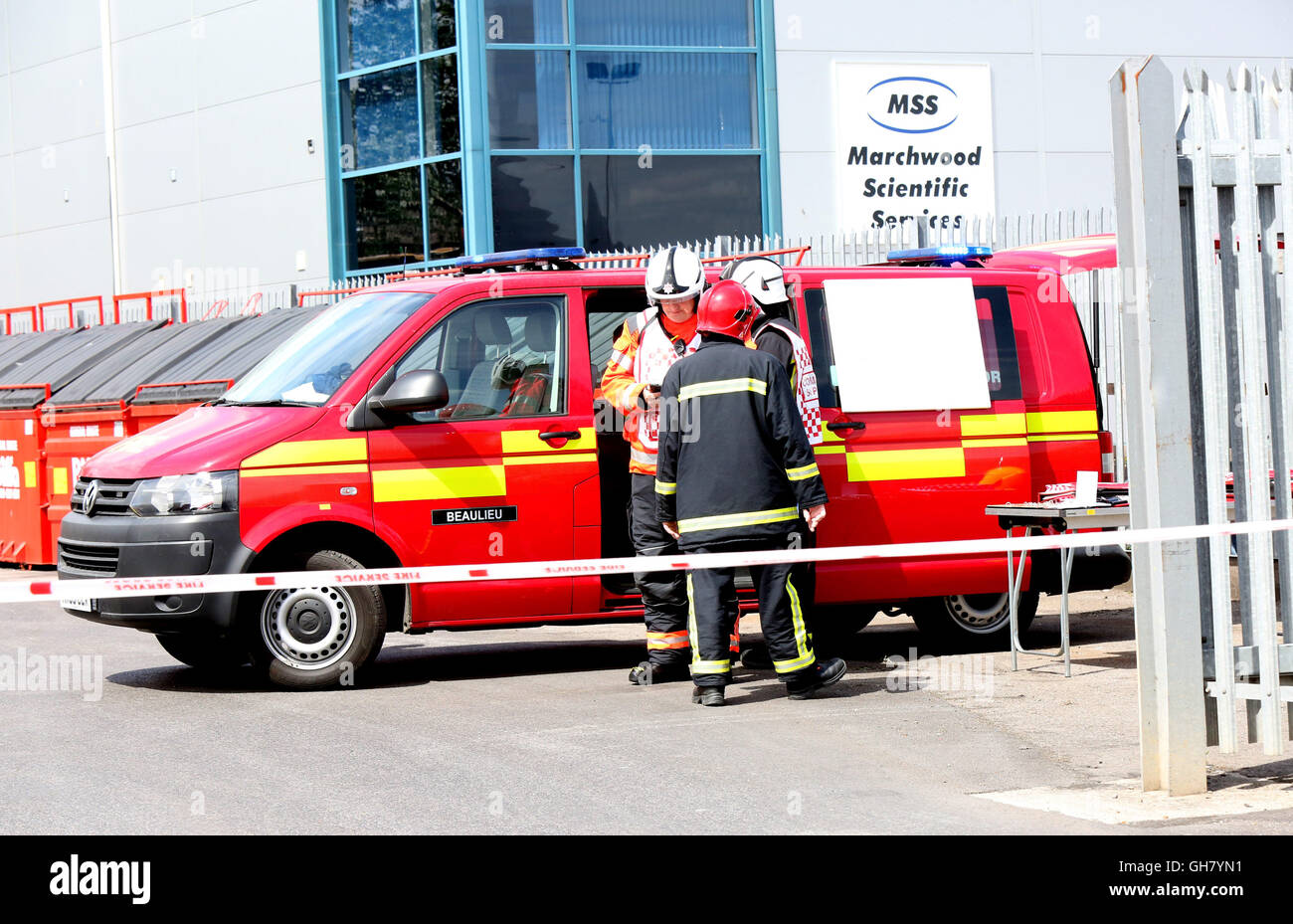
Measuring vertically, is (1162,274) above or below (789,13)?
below

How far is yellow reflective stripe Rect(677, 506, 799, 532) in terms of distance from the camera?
7.56 m

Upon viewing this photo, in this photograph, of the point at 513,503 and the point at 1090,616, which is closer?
the point at 513,503

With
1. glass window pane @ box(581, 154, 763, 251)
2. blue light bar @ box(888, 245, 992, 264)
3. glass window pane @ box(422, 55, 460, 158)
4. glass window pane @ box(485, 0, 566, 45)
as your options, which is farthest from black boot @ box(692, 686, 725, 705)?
glass window pane @ box(485, 0, 566, 45)

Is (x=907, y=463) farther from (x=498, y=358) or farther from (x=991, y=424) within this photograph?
(x=498, y=358)

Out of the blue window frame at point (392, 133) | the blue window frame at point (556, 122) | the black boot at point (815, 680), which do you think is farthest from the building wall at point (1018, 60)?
the black boot at point (815, 680)

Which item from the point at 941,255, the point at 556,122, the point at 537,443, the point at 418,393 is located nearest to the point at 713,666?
the point at 537,443

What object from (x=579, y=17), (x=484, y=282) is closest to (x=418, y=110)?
(x=579, y=17)

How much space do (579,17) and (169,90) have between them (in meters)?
7.95

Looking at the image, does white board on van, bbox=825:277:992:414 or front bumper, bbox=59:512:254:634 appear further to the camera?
white board on van, bbox=825:277:992:414

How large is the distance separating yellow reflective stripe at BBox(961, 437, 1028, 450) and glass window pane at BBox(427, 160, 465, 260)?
12909 mm

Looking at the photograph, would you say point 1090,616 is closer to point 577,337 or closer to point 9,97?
point 577,337

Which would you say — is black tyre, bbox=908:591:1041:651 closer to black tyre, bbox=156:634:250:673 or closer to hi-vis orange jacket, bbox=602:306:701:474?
hi-vis orange jacket, bbox=602:306:701:474

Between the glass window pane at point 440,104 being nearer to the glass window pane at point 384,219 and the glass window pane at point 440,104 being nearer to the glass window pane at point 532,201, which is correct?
the glass window pane at point 384,219

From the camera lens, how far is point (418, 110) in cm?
2158
